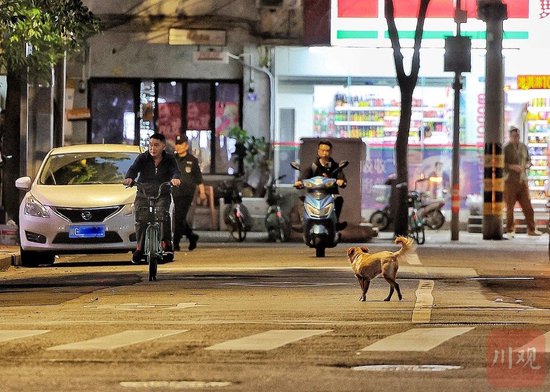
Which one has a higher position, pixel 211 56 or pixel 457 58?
pixel 211 56

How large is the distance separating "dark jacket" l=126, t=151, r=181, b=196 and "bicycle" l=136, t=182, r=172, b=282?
0.14m

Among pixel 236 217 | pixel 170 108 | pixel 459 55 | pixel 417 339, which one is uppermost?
pixel 459 55

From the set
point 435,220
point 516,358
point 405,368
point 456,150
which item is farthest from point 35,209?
point 435,220

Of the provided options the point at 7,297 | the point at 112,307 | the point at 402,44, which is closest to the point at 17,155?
the point at 402,44

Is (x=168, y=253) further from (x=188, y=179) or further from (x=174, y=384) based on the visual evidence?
(x=174, y=384)

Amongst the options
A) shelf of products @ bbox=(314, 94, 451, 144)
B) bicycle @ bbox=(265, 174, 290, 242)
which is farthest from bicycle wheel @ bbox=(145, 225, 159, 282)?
shelf of products @ bbox=(314, 94, 451, 144)

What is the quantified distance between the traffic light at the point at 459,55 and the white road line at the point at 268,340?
834 inches

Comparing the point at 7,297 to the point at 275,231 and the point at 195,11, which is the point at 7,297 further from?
the point at 195,11

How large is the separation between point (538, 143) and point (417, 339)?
27100 millimetres

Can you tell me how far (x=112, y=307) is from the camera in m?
14.7

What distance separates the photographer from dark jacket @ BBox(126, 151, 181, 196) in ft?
63.6

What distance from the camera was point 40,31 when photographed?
977 inches

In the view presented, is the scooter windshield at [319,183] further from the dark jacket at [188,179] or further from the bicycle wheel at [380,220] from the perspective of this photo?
the bicycle wheel at [380,220]

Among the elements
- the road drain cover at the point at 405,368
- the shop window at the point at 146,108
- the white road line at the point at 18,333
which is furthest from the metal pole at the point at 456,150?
the road drain cover at the point at 405,368
